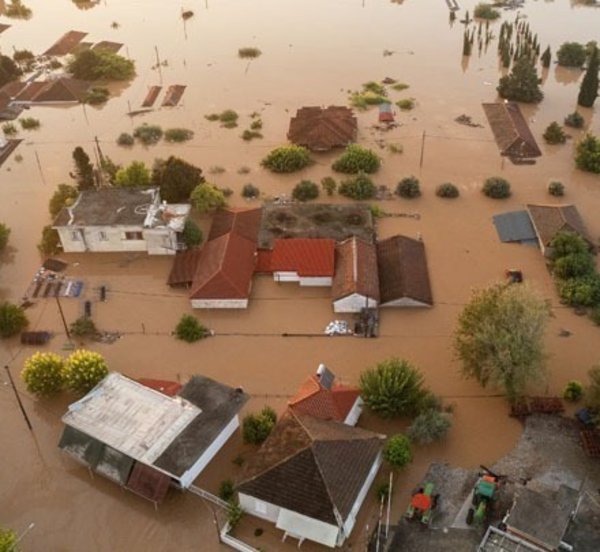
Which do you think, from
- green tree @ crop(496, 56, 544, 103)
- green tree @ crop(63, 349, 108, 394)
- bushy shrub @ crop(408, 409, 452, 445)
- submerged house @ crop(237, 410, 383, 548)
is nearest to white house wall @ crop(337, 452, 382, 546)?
submerged house @ crop(237, 410, 383, 548)

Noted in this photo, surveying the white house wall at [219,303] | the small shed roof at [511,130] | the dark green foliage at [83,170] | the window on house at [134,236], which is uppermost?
the dark green foliage at [83,170]

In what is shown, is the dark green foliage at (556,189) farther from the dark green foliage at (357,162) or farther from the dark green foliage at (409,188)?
the dark green foliage at (357,162)

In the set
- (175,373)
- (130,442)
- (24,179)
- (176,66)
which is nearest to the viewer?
(130,442)

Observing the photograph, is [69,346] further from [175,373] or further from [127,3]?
[127,3]

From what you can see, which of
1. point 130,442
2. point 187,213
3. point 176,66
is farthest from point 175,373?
point 176,66

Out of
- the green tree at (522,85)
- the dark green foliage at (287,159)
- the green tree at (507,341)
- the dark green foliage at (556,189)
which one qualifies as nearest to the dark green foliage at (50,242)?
the dark green foliage at (287,159)

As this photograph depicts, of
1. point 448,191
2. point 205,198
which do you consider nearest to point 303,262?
point 205,198

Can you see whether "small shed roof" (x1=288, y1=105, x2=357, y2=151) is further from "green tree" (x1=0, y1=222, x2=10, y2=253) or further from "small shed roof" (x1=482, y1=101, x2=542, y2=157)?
"green tree" (x1=0, y1=222, x2=10, y2=253)
